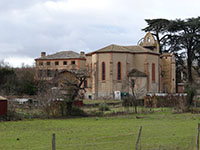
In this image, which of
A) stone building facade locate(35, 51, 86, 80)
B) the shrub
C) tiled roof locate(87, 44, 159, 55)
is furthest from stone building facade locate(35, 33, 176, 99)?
the shrub

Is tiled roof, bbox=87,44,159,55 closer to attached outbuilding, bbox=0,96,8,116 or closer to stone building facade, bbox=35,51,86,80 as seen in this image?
stone building facade, bbox=35,51,86,80

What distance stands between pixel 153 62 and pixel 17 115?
39.9 m

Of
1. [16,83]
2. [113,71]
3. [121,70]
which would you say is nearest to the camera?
[16,83]

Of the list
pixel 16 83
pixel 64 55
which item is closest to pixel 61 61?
pixel 64 55

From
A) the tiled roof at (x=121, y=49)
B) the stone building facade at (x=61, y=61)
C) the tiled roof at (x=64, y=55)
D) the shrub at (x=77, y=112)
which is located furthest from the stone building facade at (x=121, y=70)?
the shrub at (x=77, y=112)

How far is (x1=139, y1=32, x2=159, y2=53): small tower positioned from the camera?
74.1 meters

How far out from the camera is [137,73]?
214ft

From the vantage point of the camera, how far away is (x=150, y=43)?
74.9 metres

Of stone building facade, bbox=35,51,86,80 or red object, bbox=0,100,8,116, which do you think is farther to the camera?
stone building facade, bbox=35,51,86,80

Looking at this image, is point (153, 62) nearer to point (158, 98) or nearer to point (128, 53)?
Answer: point (128, 53)

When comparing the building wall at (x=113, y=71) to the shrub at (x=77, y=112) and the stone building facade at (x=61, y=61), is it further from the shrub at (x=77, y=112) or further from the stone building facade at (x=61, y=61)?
the shrub at (x=77, y=112)

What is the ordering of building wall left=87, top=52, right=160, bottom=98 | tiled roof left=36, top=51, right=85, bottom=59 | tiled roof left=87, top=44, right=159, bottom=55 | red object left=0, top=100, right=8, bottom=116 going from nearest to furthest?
red object left=0, top=100, right=8, bottom=116
building wall left=87, top=52, right=160, bottom=98
tiled roof left=87, top=44, right=159, bottom=55
tiled roof left=36, top=51, right=85, bottom=59

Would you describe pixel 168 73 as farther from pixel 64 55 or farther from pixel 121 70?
pixel 64 55

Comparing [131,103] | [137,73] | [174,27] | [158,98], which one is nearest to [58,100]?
[131,103]
